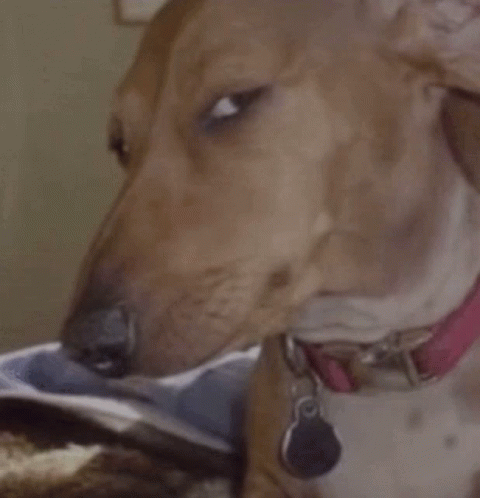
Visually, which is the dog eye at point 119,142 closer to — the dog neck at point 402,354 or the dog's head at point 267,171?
the dog's head at point 267,171

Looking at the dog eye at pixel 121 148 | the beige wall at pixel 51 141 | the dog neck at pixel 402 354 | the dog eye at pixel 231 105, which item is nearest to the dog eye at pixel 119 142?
the dog eye at pixel 121 148

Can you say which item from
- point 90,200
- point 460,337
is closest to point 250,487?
point 460,337

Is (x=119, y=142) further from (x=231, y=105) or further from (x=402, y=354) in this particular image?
(x=402, y=354)

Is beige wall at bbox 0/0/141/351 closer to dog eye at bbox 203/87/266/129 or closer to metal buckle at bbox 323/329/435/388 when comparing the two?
metal buckle at bbox 323/329/435/388

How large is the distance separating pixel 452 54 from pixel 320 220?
0.59ft

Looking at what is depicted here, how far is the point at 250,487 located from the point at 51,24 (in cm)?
139

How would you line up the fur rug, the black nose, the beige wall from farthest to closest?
the beige wall
the fur rug
the black nose

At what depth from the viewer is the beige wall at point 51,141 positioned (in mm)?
2541

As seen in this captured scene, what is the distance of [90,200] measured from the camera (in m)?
2.57

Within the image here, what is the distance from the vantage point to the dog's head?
1091 mm

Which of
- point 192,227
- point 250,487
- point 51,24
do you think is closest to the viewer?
point 192,227

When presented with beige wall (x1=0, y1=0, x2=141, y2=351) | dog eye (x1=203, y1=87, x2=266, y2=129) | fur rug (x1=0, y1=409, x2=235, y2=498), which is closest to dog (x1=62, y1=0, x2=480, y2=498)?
dog eye (x1=203, y1=87, x2=266, y2=129)

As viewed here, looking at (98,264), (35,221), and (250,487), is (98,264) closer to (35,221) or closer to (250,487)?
(250,487)

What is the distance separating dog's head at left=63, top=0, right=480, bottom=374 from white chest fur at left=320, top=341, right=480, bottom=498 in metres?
0.12
